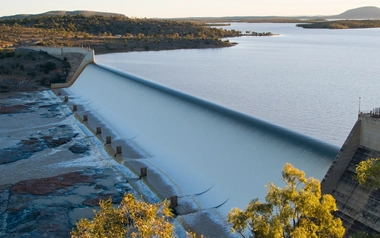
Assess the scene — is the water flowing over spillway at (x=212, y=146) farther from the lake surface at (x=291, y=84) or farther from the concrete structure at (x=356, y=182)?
the lake surface at (x=291, y=84)

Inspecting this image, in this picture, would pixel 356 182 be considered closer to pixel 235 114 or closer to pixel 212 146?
pixel 212 146

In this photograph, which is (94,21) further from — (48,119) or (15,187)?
(15,187)

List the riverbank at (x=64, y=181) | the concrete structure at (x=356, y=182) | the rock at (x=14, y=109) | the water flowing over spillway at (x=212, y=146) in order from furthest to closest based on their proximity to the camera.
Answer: the rock at (x=14, y=109) → the riverbank at (x=64, y=181) → the water flowing over spillway at (x=212, y=146) → the concrete structure at (x=356, y=182)

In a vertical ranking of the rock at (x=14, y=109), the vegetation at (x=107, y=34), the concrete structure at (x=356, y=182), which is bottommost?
the rock at (x=14, y=109)

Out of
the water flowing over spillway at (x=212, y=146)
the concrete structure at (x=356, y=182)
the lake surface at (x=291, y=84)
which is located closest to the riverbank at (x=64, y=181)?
the water flowing over spillway at (x=212, y=146)

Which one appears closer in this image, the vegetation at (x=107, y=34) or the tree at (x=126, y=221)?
the tree at (x=126, y=221)

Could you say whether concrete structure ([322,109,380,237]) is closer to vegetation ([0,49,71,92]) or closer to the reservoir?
the reservoir
